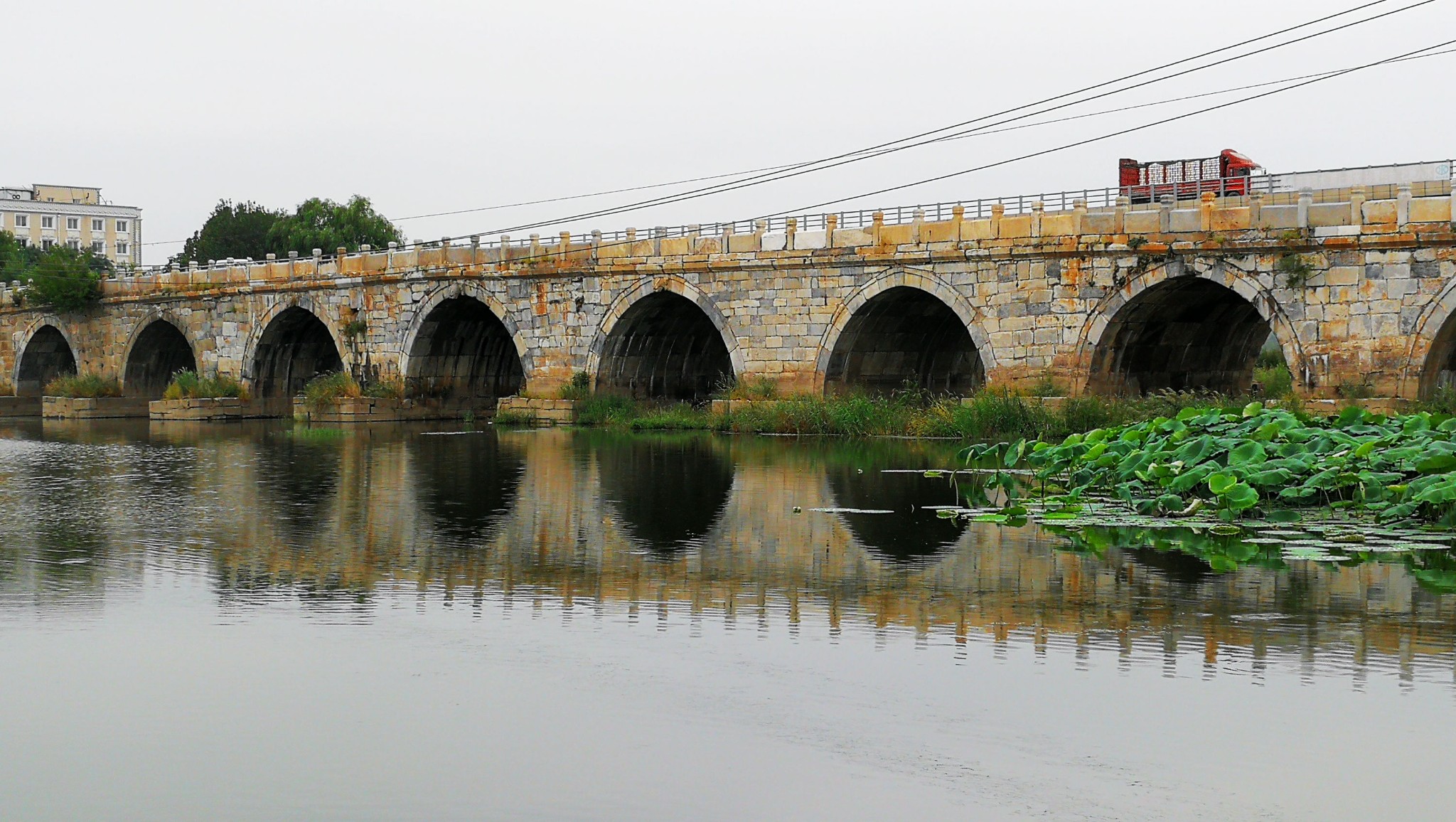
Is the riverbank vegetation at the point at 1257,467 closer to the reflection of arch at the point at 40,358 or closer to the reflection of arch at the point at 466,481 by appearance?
the reflection of arch at the point at 466,481

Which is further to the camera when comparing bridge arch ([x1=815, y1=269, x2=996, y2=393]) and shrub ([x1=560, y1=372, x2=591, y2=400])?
shrub ([x1=560, y1=372, x2=591, y2=400])

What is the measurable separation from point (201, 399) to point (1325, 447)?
35.4 m

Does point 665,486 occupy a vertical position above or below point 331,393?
below

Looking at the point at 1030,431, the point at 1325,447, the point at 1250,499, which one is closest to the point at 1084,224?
the point at 1030,431

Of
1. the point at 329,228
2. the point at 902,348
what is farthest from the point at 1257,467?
the point at 329,228

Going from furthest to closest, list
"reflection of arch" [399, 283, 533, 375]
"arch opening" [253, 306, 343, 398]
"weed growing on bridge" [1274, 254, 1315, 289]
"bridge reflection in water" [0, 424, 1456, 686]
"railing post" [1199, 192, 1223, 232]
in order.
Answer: "arch opening" [253, 306, 343, 398] → "reflection of arch" [399, 283, 533, 375] → "railing post" [1199, 192, 1223, 232] → "weed growing on bridge" [1274, 254, 1315, 289] → "bridge reflection in water" [0, 424, 1456, 686]

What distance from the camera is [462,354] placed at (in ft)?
146

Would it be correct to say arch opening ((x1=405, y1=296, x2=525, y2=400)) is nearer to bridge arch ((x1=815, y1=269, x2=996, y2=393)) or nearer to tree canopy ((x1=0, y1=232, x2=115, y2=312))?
bridge arch ((x1=815, y1=269, x2=996, y2=393))

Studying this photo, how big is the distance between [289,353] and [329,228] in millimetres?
31787

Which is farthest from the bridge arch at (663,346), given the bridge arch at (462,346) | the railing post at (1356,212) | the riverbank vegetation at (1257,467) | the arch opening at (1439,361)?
the riverbank vegetation at (1257,467)

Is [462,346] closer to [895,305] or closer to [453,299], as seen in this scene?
[453,299]

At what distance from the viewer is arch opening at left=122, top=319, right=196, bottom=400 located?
171 ft

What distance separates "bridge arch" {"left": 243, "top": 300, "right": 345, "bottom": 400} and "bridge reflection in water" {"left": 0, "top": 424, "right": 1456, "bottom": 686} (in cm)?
2437

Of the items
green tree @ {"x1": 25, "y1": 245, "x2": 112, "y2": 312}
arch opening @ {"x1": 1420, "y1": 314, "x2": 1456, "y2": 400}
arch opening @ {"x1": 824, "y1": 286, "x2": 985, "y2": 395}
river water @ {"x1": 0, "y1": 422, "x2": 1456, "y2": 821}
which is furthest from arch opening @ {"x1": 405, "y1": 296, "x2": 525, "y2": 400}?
river water @ {"x1": 0, "y1": 422, "x2": 1456, "y2": 821}
